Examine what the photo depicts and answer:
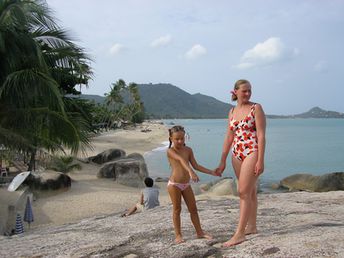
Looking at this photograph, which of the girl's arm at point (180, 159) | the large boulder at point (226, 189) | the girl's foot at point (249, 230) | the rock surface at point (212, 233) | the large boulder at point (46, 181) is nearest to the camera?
the rock surface at point (212, 233)

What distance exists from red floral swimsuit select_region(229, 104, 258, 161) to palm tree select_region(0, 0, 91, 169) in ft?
20.6

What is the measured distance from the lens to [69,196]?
15.9 metres

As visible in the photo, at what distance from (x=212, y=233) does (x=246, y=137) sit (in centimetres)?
150

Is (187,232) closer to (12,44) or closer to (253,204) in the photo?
(253,204)

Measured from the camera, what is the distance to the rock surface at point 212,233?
4.27 m

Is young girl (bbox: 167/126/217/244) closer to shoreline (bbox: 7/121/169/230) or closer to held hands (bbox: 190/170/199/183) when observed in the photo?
held hands (bbox: 190/170/199/183)

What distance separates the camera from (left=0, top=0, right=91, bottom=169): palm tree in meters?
10.2

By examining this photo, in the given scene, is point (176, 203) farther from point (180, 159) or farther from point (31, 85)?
point (31, 85)

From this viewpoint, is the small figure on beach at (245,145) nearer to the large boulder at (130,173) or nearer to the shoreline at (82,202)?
the shoreline at (82,202)

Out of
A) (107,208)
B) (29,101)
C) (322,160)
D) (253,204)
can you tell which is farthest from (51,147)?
(322,160)

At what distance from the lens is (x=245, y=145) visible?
14.9 feet

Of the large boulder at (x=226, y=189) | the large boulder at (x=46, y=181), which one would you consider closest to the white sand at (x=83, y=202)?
the large boulder at (x=46, y=181)

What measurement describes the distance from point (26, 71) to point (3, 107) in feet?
3.78

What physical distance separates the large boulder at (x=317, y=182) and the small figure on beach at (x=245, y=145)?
1531 cm
